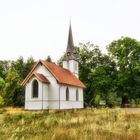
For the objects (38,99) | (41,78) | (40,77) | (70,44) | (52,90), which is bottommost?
(38,99)

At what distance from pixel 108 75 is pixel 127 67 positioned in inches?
152

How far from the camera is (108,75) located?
5334cm

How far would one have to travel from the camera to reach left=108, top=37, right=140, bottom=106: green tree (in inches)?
1983

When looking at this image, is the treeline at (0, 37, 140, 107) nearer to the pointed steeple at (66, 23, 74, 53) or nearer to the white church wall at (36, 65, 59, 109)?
the pointed steeple at (66, 23, 74, 53)

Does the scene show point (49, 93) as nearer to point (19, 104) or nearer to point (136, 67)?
point (19, 104)

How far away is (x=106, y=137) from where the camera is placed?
9.02 metres

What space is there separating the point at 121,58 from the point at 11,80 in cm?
2059

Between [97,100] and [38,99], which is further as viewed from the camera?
[97,100]

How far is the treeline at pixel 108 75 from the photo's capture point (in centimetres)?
4722

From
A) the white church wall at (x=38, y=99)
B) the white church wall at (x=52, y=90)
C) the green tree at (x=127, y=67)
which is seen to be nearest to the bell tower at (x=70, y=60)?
the green tree at (x=127, y=67)

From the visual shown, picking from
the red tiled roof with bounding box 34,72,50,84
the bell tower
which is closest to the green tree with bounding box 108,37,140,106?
the bell tower

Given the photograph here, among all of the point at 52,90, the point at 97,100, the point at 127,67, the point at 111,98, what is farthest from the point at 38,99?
the point at 127,67

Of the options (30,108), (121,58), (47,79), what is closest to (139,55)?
(121,58)

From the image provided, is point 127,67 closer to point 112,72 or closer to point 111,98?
point 112,72
